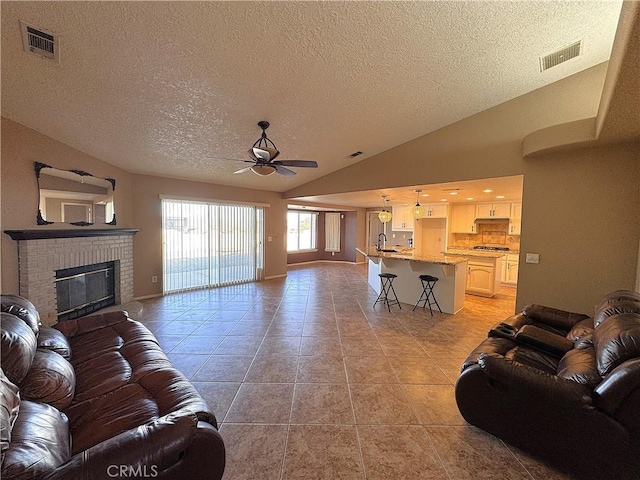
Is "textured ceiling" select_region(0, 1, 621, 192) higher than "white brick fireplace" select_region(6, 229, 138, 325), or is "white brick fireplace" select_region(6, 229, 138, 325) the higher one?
"textured ceiling" select_region(0, 1, 621, 192)

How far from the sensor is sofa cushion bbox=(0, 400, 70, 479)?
3.01 ft

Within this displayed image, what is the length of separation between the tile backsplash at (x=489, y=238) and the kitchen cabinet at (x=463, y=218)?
0.29m

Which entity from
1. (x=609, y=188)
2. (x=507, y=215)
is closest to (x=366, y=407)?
(x=609, y=188)

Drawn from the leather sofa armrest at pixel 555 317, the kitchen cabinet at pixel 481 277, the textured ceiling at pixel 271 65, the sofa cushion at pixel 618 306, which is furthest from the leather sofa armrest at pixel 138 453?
the kitchen cabinet at pixel 481 277

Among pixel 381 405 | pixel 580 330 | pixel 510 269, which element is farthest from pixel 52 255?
pixel 510 269

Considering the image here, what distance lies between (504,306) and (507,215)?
226 centimetres

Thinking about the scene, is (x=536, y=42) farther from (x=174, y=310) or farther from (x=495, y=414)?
(x=174, y=310)

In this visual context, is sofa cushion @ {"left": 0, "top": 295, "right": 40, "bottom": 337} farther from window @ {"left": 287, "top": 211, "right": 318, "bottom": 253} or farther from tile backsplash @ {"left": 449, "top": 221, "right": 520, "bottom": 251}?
window @ {"left": 287, "top": 211, "right": 318, "bottom": 253}

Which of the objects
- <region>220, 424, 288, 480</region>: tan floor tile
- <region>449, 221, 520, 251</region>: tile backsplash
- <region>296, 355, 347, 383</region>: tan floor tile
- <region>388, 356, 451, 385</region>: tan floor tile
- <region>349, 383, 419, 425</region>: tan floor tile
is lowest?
<region>220, 424, 288, 480</region>: tan floor tile

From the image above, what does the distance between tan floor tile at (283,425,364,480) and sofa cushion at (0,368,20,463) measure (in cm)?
134

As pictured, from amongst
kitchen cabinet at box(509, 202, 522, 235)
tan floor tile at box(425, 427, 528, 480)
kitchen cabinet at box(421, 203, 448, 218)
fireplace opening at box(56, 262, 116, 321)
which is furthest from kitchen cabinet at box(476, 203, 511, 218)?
fireplace opening at box(56, 262, 116, 321)

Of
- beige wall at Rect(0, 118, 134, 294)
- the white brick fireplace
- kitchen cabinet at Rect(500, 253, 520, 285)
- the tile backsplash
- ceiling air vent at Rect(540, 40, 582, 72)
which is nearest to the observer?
ceiling air vent at Rect(540, 40, 582, 72)

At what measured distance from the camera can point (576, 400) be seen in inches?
61.6

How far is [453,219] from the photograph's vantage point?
6992 millimetres
